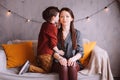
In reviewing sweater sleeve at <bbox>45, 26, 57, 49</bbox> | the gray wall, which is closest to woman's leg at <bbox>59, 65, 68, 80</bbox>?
sweater sleeve at <bbox>45, 26, 57, 49</bbox>

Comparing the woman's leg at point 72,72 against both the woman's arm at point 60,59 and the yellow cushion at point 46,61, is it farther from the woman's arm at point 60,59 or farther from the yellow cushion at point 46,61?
the yellow cushion at point 46,61

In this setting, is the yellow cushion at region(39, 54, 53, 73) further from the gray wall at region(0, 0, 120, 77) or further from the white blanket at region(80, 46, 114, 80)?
the gray wall at region(0, 0, 120, 77)

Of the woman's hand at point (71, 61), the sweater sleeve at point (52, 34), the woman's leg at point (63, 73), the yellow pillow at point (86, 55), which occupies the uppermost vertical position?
the sweater sleeve at point (52, 34)

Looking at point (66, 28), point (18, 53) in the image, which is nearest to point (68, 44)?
point (66, 28)

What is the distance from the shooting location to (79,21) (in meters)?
3.56

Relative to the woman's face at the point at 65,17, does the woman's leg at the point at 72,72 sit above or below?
below

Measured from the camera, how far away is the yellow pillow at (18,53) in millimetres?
2986

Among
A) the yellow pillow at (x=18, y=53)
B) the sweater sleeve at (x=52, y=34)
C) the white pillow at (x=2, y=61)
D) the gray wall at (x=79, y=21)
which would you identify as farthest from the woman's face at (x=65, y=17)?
the white pillow at (x=2, y=61)

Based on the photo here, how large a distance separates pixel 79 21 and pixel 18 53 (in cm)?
112

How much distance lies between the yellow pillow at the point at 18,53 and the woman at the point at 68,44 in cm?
47

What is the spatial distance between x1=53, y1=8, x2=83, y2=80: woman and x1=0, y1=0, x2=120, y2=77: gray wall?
76cm

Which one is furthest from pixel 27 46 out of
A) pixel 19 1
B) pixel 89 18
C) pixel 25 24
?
pixel 89 18

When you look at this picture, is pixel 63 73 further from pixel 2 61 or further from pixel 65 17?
pixel 2 61

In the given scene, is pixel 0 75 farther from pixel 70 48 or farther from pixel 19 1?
pixel 19 1
